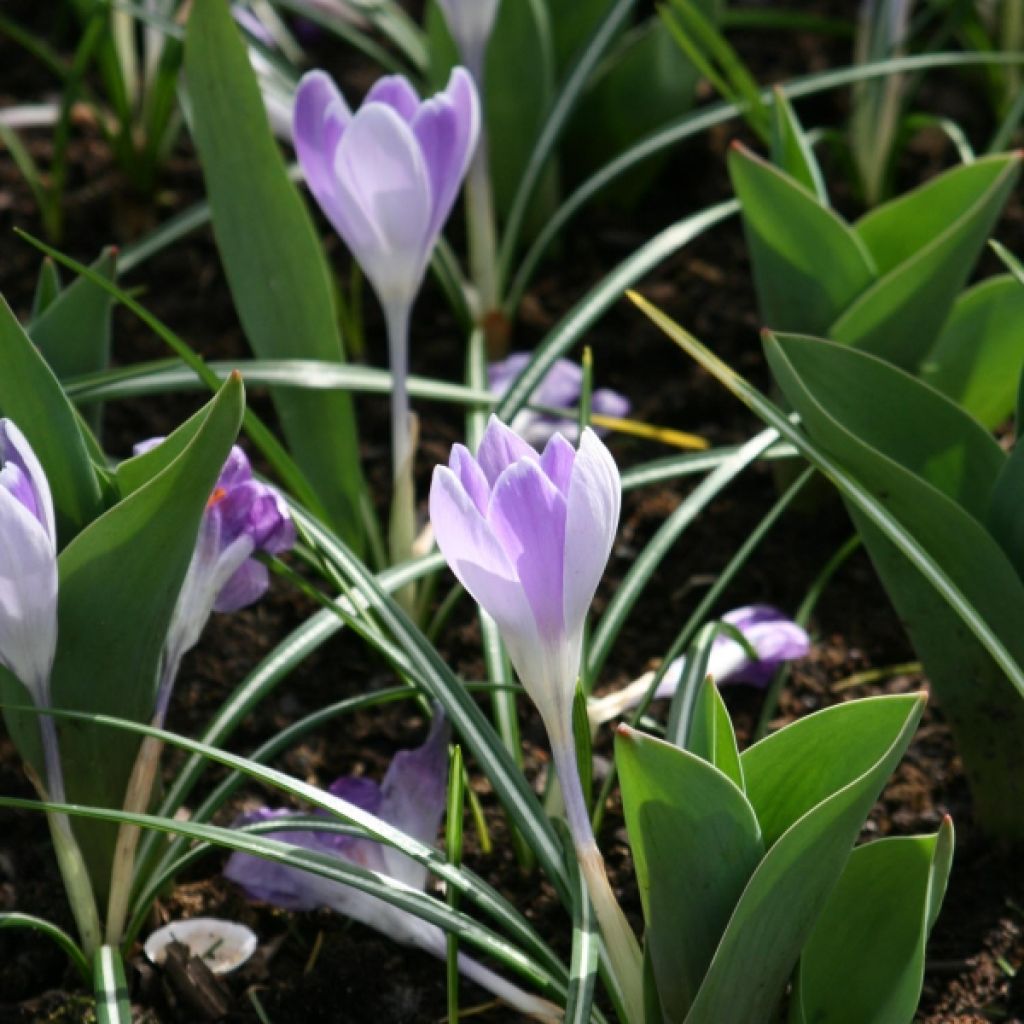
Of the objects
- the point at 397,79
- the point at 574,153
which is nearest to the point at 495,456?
the point at 397,79

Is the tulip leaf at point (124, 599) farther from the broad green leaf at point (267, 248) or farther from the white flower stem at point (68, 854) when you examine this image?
the broad green leaf at point (267, 248)

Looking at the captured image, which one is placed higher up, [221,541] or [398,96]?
[398,96]

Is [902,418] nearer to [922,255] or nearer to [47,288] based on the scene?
[922,255]

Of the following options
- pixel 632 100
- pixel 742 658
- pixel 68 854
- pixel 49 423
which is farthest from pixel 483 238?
pixel 68 854

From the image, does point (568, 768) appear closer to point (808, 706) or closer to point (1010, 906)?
point (1010, 906)

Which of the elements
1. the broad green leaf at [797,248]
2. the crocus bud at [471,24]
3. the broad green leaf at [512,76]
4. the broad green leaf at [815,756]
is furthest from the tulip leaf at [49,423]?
the broad green leaf at [512,76]
